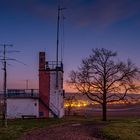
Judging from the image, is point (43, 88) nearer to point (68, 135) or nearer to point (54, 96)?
point (54, 96)

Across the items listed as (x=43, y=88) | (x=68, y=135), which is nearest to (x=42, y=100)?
(x=43, y=88)

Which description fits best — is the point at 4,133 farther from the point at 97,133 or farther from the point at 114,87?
the point at 114,87

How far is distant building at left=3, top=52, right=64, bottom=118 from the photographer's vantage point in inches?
2167

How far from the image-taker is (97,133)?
30688 mm

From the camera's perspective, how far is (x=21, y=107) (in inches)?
2181

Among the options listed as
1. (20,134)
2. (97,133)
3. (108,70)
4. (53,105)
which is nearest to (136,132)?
(97,133)

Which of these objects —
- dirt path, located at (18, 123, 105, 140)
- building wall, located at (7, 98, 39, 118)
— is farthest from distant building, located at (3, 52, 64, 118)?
dirt path, located at (18, 123, 105, 140)

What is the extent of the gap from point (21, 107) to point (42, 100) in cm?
326

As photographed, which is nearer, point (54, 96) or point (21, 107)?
point (54, 96)

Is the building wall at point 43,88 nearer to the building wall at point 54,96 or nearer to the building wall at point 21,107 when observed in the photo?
the building wall at point 54,96

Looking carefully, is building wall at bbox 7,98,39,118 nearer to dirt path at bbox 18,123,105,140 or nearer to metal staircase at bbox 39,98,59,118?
metal staircase at bbox 39,98,59,118

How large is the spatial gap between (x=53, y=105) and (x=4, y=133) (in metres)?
22.7

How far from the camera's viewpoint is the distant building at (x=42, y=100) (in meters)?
55.0

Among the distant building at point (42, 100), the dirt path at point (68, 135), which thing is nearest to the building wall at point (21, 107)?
the distant building at point (42, 100)
